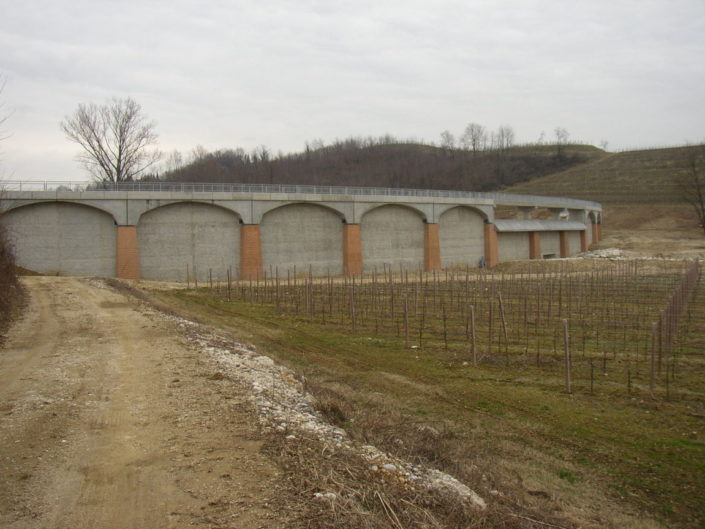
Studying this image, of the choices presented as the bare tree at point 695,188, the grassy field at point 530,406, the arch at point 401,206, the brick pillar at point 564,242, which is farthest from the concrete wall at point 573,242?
the grassy field at point 530,406

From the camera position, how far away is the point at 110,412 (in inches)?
288

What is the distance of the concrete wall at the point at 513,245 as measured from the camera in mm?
48781

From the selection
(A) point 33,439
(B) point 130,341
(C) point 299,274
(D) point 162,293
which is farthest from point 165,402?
(C) point 299,274

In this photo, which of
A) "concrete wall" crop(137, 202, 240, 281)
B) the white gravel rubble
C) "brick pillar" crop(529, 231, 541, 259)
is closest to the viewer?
the white gravel rubble

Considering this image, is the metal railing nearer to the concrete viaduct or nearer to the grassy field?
the concrete viaduct

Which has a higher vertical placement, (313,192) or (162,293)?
(313,192)

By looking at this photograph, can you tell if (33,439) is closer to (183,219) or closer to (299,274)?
(183,219)

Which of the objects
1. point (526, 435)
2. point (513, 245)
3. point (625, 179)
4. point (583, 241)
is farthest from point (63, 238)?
point (625, 179)

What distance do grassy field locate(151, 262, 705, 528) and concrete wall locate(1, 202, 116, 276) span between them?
15756 mm

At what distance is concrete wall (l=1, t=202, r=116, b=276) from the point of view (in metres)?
29.0

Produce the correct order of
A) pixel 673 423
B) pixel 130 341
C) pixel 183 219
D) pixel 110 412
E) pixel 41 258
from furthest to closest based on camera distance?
pixel 183 219 → pixel 41 258 → pixel 130 341 → pixel 673 423 → pixel 110 412

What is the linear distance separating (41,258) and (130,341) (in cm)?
2093

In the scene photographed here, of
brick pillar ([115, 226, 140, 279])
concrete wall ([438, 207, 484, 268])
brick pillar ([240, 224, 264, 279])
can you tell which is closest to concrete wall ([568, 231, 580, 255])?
concrete wall ([438, 207, 484, 268])

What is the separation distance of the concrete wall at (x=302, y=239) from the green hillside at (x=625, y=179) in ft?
185
